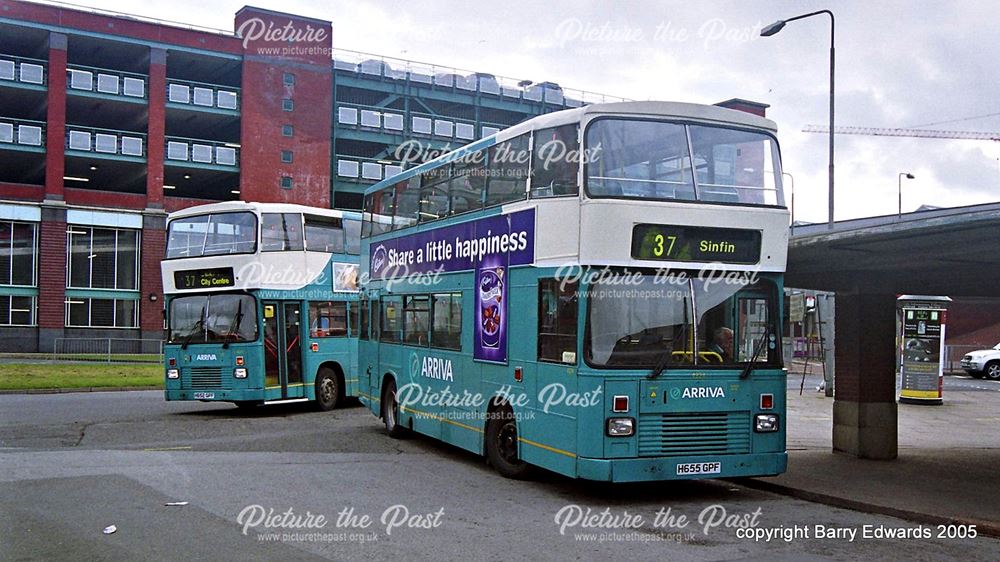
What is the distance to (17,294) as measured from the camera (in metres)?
48.0

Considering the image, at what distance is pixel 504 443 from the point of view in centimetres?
1239

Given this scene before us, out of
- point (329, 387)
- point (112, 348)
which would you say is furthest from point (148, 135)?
point (329, 387)

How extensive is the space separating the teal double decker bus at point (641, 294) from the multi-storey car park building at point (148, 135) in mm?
38204

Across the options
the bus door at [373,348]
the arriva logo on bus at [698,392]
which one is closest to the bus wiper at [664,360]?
the arriva logo on bus at [698,392]

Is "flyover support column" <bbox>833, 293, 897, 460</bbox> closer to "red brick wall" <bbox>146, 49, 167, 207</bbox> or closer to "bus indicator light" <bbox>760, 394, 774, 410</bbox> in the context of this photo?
"bus indicator light" <bbox>760, 394, 774, 410</bbox>

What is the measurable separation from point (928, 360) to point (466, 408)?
54.3 ft

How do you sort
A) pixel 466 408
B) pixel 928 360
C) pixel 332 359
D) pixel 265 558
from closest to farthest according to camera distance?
1. pixel 265 558
2. pixel 466 408
3. pixel 332 359
4. pixel 928 360

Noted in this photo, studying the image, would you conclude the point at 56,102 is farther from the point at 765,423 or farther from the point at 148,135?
the point at 765,423

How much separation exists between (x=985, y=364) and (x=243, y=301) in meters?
32.7

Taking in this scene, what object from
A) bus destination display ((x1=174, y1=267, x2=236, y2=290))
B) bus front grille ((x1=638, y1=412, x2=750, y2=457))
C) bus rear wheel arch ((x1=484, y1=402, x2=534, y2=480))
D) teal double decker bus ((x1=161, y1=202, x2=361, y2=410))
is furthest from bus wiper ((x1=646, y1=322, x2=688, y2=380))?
bus destination display ((x1=174, y1=267, x2=236, y2=290))

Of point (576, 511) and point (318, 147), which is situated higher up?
point (318, 147)

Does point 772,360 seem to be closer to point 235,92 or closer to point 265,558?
point 265,558

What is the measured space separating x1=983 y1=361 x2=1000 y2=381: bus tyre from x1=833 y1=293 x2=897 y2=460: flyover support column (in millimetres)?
28883

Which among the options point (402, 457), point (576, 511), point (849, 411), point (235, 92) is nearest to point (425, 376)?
point (402, 457)
